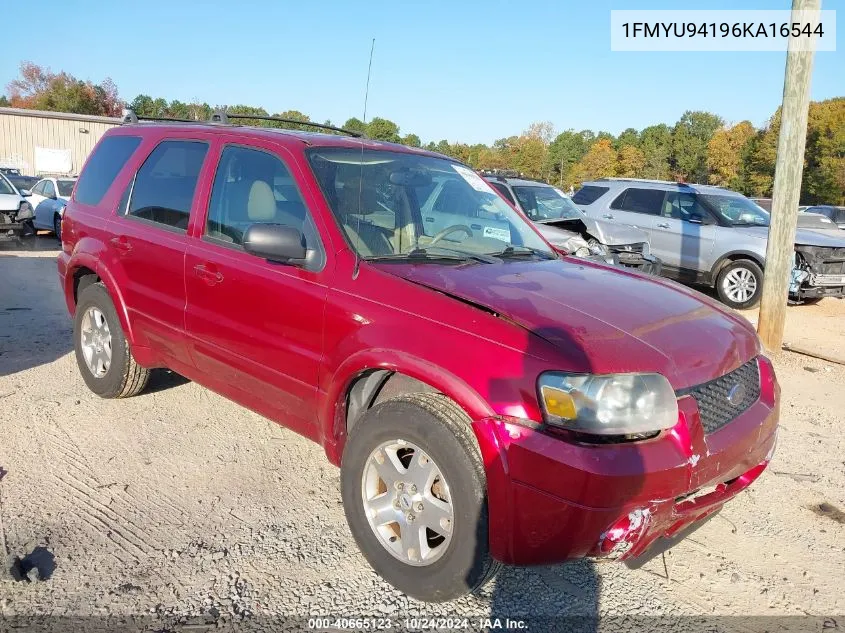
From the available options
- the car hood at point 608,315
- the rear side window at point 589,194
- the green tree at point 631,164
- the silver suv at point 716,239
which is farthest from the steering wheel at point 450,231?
the green tree at point 631,164

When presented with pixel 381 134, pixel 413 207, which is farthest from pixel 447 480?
pixel 381 134

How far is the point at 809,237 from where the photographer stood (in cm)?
1061

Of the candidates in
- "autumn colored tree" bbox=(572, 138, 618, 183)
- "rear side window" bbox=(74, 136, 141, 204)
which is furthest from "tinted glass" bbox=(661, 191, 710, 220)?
"autumn colored tree" bbox=(572, 138, 618, 183)

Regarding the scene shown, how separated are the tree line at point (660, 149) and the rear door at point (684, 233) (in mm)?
36415

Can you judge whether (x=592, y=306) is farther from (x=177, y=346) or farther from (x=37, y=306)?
(x=37, y=306)

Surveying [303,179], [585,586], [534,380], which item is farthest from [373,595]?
[303,179]

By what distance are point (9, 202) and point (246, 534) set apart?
532 inches

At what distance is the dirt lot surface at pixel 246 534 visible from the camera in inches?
112

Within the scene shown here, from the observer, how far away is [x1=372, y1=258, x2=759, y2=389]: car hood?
261cm

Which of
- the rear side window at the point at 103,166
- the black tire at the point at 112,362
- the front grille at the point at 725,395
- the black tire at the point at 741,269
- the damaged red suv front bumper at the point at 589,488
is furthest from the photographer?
the black tire at the point at 741,269

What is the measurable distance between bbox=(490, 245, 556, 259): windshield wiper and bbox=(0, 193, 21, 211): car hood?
44.1 ft

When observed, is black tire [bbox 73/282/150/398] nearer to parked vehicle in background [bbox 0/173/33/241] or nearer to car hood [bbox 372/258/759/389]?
car hood [bbox 372/258/759/389]

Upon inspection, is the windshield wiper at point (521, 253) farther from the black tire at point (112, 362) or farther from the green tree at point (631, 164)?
the green tree at point (631, 164)

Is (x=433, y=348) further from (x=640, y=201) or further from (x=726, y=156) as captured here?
(x=726, y=156)
